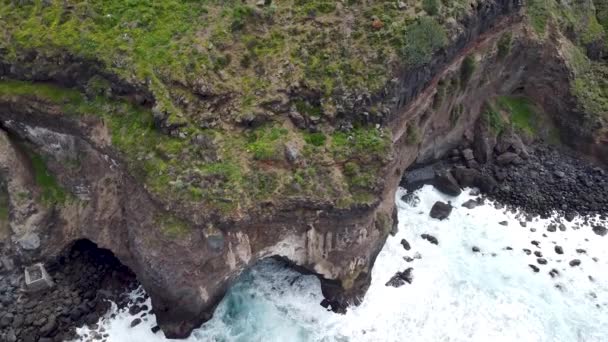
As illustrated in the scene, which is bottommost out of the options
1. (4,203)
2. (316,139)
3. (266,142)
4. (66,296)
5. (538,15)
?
(66,296)

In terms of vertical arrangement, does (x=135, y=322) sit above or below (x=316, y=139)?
below

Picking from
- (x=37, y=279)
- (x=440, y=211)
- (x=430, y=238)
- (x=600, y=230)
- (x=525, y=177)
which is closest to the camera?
(x=37, y=279)

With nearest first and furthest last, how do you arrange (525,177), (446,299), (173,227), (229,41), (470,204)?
(173,227) < (229,41) < (446,299) < (470,204) < (525,177)

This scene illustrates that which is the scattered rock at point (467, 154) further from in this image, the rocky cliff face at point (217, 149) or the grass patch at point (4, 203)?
the grass patch at point (4, 203)

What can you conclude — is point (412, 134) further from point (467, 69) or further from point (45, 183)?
point (45, 183)

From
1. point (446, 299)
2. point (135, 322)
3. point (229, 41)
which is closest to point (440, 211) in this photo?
point (446, 299)

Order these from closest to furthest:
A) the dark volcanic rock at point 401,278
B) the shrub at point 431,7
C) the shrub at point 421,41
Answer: the shrub at point 421,41, the dark volcanic rock at point 401,278, the shrub at point 431,7

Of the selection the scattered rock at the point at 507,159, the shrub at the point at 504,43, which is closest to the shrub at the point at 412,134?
the scattered rock at the point at 507,159

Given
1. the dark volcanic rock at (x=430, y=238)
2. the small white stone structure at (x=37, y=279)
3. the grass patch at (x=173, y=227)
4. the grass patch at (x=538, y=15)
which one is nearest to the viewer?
the grass patch at (x=173, y=227)
